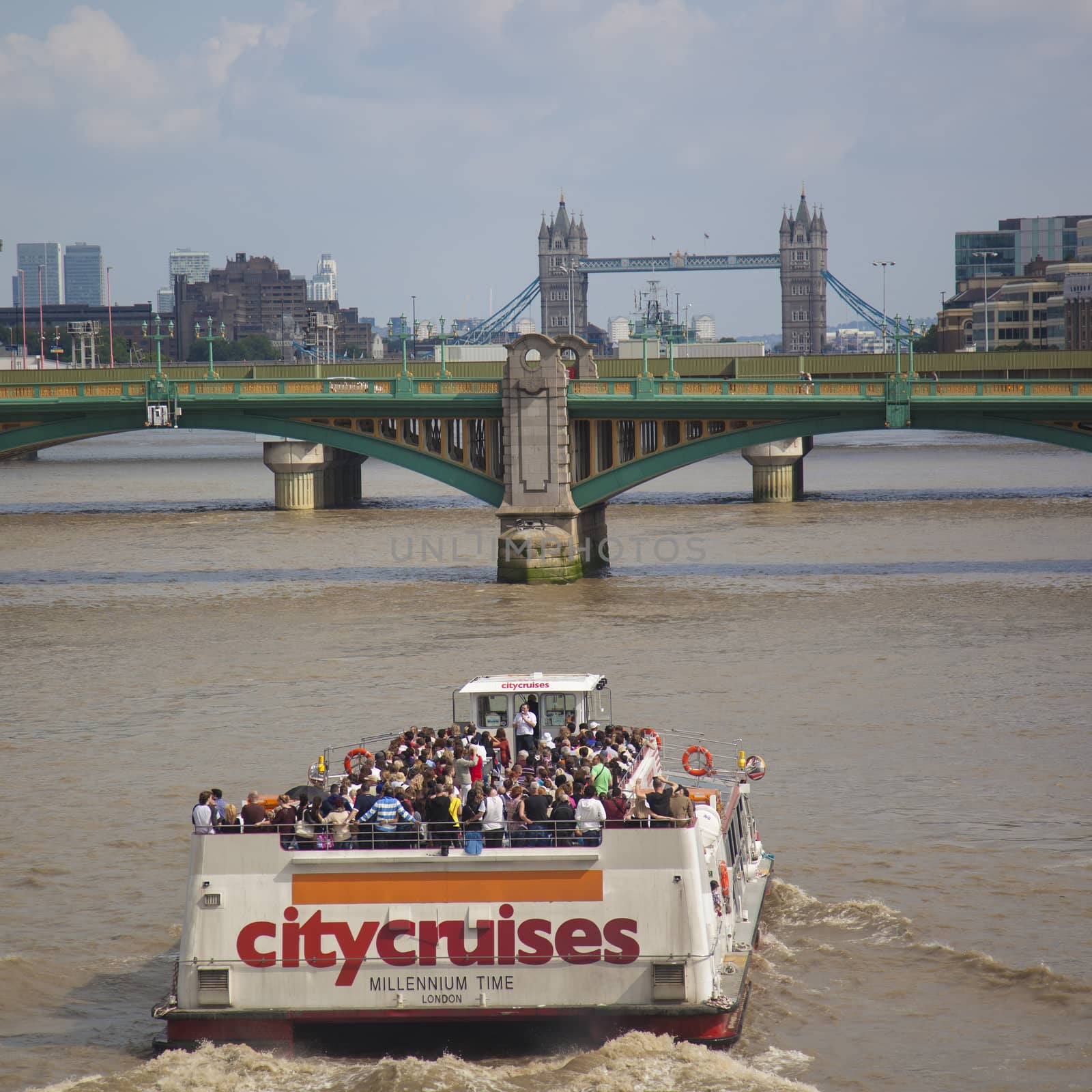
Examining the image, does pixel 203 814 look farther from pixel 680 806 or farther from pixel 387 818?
pixel 680 806

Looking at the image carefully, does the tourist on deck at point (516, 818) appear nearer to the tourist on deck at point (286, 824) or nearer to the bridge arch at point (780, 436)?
the tourist on deck at point (286, 824)

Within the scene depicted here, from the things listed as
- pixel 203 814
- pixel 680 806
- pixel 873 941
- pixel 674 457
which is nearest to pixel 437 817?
pixel 680 806

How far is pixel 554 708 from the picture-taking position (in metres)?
23.8

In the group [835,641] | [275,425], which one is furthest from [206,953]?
[275,425]

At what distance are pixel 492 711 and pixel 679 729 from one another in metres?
9.50

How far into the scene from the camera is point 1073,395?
54.2 meters

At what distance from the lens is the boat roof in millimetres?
23688

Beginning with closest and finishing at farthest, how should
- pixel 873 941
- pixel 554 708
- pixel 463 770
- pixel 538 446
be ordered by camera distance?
pixel 463 770, pixel 873 941, pixel 554 708, pixel 538 446

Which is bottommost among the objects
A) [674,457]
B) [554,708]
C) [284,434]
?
[554,708]

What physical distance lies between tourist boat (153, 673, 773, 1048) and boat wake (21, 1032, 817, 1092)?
24 cm

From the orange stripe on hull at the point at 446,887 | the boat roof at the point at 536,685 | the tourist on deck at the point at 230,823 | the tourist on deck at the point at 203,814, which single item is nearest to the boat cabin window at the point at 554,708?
the boat roof at the point at 536,685

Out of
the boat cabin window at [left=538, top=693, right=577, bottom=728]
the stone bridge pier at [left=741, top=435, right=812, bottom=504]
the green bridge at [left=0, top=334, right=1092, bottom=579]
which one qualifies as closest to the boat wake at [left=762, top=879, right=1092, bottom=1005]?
the boat cabin window at [left=538, top=693, right=577, bottom=728]

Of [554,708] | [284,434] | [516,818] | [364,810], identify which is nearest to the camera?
[516,818]

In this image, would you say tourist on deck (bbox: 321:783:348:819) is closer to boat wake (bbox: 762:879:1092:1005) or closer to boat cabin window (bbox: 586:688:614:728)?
boat wake (bbox: 762:879:1092:1005)
